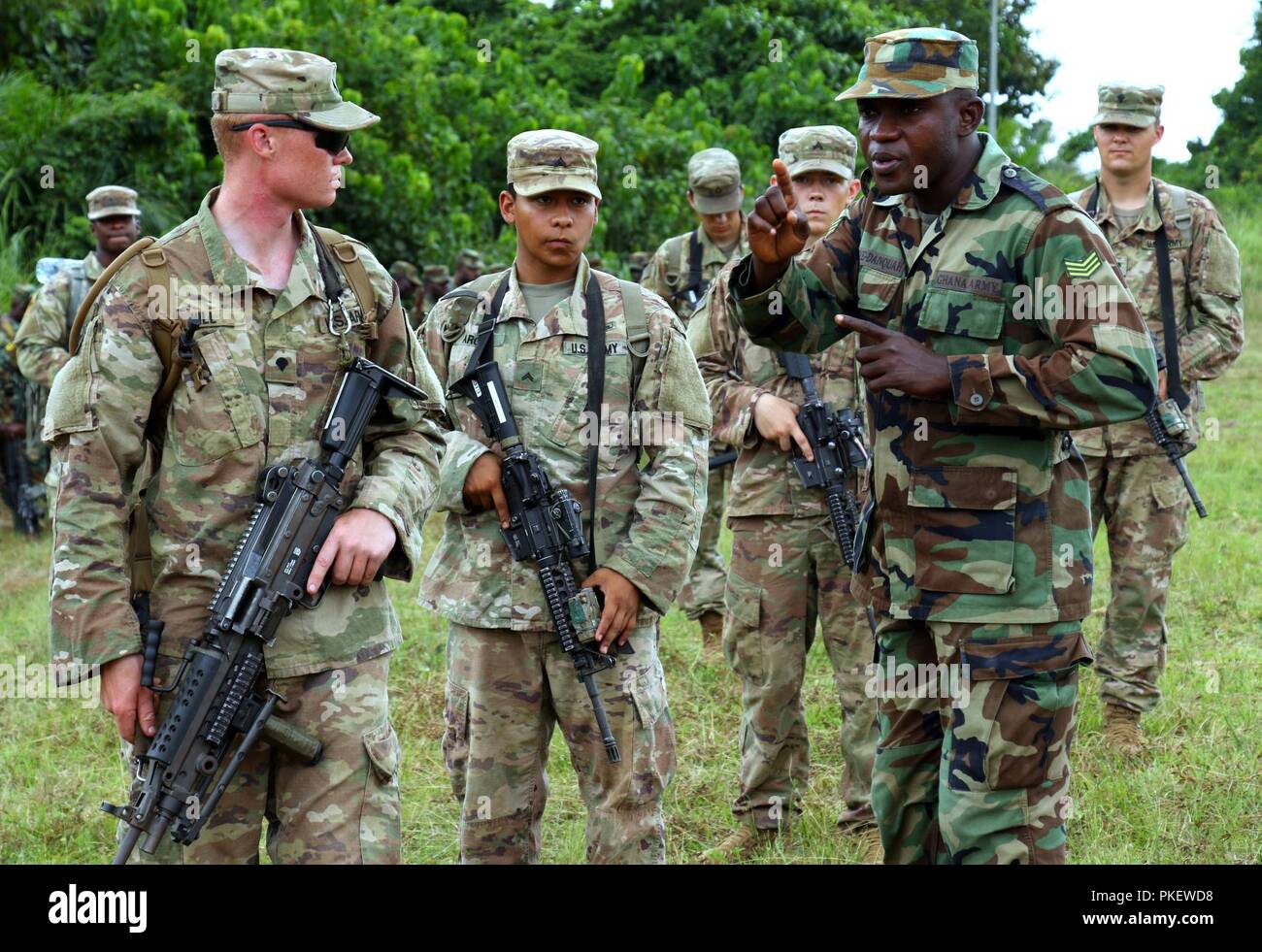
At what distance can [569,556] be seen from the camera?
12.8 feet

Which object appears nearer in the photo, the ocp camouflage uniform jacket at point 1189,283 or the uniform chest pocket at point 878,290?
the uniform chest pocket at point 878,290

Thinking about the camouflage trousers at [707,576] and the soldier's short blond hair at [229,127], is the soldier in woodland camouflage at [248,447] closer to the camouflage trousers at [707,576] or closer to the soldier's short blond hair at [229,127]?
the soldier's short blond hair at [229,127]

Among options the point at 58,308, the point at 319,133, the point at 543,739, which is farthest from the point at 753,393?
the point at 58,308

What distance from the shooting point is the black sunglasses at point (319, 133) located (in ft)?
10.8

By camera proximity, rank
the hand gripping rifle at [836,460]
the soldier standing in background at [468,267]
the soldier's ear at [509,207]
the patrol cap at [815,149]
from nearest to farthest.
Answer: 1. the soldier's ear at [509,207]
2. the hand gripping rifle at [836,460]
3. the patrol cap at [815,149]
4. the soldier standing in background at [468,267]

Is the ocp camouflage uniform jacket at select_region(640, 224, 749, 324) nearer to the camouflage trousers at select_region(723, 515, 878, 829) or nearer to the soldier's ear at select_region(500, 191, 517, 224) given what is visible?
the camouflage trousers at select_region(723, 515, 878, 829)

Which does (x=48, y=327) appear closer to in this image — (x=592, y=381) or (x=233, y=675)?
(x=592, y=381)

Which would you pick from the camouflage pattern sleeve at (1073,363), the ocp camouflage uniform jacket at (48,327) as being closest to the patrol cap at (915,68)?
the camouflage pattern sleeve at (1073,363)

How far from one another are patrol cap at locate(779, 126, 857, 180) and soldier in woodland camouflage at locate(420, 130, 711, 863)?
1391mm

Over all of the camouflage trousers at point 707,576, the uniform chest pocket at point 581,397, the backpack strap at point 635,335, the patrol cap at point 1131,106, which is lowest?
the camouflage trousers at point 707,576

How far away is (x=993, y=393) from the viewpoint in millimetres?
3318

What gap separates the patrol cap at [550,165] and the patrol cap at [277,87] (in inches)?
29.6

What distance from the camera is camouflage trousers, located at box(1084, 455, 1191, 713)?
232 inches

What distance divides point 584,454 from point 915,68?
1341mm
